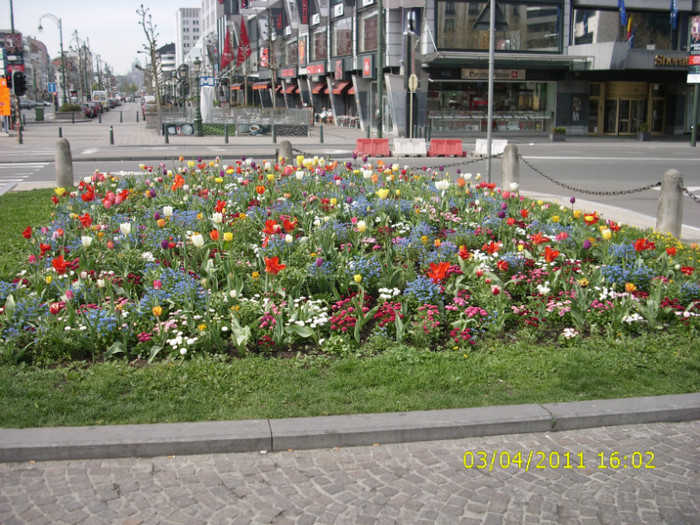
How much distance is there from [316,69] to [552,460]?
55.4 metres

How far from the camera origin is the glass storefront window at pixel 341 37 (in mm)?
51406

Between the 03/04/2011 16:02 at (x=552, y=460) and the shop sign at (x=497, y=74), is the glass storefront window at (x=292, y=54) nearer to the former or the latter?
the shop sign at (x=497, y=74)

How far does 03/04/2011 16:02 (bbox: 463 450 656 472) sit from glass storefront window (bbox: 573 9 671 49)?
44230mm

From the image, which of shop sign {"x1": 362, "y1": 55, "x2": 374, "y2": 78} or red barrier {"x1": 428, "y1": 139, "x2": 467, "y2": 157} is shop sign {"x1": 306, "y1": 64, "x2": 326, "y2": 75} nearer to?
shop sign {"x1": 362, "y1": 55, "x2": 374, "y2": 78}

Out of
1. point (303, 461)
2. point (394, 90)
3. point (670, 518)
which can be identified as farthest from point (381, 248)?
point (394, 90)

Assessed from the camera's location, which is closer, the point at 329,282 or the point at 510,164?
the point at 329,282

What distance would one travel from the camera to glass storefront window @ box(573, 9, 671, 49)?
147 ft

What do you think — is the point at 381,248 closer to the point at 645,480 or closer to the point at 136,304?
the point at 136,304

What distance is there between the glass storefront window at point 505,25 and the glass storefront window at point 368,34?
4.76 meters

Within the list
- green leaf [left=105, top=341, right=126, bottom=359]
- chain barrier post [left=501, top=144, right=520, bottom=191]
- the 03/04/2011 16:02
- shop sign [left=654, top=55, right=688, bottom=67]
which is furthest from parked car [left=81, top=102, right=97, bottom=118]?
the 03/04/2011 16:02

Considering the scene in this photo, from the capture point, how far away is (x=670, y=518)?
3.82 m

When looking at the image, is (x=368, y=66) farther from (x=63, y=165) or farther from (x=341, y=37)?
(x=63, y=165)

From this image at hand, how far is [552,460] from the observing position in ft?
14.7

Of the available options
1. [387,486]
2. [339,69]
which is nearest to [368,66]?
[339,69]
